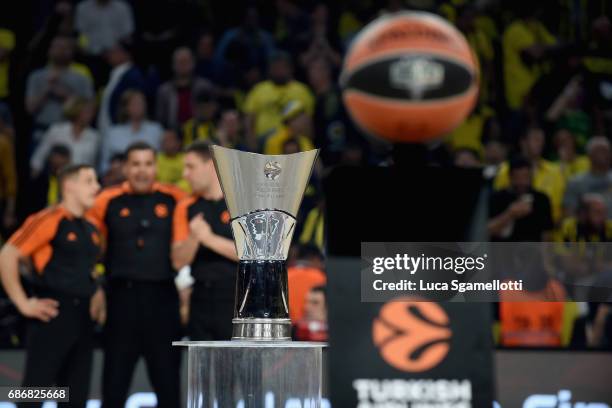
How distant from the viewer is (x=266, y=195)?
11.7 feet

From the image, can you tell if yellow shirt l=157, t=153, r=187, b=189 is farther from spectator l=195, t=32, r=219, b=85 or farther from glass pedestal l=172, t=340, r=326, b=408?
glass pedestal l=172, t=340, r=326, b=408

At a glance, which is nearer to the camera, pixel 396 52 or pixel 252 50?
pixel 396 52

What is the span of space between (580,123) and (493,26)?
1.23m

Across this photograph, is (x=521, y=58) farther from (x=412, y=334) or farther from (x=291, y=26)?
(x=412, y=334)

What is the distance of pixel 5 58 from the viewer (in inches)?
390

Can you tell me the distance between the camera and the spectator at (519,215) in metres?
7.17

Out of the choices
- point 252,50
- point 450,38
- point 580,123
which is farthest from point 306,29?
point 450,38

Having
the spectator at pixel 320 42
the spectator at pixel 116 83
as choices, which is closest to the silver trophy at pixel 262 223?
the spectator at pixel 116 83

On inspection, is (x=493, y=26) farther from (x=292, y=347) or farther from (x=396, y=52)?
(x=292, y=347)

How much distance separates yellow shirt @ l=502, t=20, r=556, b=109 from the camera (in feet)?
33.3

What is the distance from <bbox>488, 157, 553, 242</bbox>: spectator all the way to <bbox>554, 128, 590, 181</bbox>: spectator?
4.80 ft

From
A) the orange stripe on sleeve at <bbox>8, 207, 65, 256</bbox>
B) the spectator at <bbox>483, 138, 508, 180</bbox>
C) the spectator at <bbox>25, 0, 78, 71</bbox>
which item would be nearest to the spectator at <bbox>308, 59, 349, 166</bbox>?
the spectator at <bbox>483, 138, 508, 180</bbox>

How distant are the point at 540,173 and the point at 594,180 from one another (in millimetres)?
438

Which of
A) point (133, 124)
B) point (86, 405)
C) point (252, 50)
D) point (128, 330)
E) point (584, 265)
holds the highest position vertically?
point (252, 50)
